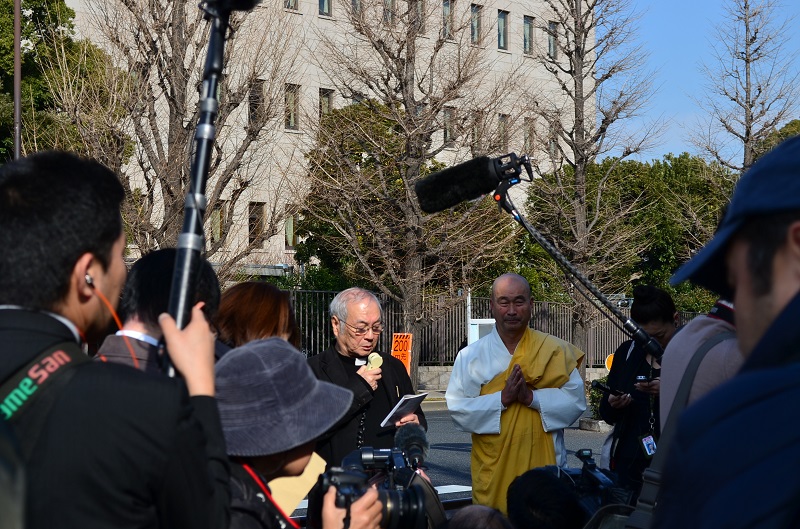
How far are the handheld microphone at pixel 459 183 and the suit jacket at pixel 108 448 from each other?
5.56 feet

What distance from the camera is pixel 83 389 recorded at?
186 cm

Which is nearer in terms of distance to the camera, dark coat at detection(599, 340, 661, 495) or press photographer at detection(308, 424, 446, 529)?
press photographer at detection(308, 424, 446, 529)

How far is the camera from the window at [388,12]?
19.7 meters

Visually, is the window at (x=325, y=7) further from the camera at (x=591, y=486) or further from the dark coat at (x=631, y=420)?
the camera at (x=591, y=486)

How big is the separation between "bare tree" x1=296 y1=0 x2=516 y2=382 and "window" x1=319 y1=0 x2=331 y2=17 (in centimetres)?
1159

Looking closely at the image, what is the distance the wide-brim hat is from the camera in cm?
245

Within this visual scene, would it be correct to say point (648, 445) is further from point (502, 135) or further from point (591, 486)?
point (502, 135)

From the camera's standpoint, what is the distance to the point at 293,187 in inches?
770

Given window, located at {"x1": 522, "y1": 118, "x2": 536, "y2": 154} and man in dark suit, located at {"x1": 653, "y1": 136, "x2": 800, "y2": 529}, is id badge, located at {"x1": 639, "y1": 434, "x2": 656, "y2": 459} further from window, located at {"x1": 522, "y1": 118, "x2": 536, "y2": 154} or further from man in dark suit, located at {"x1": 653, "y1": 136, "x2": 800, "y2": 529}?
window, located at {"x1": 522, "y1": 118, "x2": 536, "y2": 154}

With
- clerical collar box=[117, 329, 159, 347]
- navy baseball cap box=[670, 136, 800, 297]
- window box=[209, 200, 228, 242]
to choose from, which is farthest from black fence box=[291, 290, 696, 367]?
navy baseball cap box=[670, 136, 800, 297]

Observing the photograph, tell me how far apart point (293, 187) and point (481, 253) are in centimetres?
429

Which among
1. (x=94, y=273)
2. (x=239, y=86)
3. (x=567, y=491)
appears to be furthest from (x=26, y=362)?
(x=239, y=86)

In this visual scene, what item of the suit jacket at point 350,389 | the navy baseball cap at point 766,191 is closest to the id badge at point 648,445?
the suit jacket at point 350,389

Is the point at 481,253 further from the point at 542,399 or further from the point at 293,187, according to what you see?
the point at 542,399
